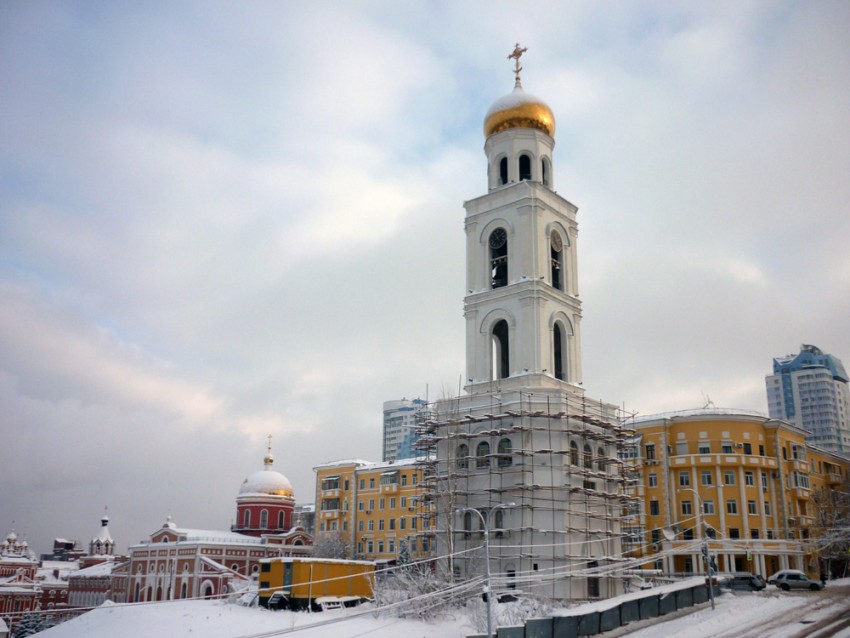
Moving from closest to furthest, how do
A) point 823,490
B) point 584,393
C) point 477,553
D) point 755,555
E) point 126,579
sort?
point 477,553
point 584,393
point 755,555
point 823,490
point 126,579

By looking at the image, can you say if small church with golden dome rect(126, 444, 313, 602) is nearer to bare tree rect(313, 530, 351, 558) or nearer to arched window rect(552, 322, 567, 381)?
bare tree rect(313, 530, 351, 558)

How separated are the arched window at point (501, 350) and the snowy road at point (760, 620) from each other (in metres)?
15.3

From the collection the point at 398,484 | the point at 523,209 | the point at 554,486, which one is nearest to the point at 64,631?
the point at 554,486

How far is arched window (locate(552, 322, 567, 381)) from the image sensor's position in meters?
43.3

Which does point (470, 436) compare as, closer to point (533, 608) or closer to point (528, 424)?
point (528, 424)

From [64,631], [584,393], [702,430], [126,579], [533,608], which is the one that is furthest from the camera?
[126,579]

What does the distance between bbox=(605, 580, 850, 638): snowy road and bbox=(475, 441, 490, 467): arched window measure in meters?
11.6

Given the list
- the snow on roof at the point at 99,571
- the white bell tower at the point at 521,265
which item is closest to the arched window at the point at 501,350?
the white bell tower at the point at 521,265

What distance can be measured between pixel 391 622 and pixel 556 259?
74.6ft

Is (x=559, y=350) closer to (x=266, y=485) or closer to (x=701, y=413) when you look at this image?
(x=701, y=413)

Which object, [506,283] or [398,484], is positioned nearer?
[506,283]

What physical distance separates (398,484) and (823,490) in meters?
34.7

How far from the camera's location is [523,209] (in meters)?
43.8

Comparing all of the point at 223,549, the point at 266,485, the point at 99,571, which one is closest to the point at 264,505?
the point at 266,485
